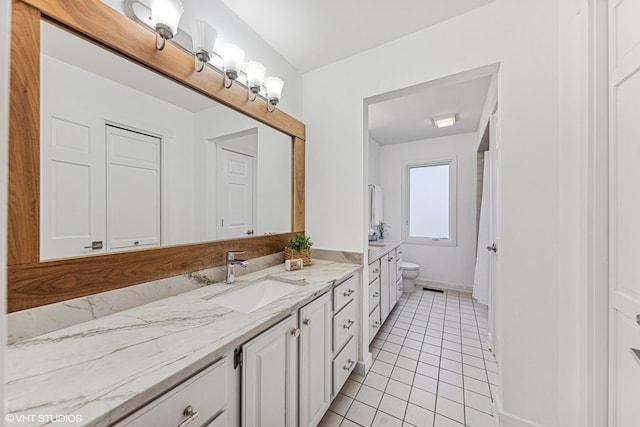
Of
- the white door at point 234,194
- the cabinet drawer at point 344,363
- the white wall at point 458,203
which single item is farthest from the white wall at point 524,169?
the white wall at point 458,203

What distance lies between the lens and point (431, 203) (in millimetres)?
4098

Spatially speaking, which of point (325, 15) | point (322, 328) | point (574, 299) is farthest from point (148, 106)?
point (574, 299)

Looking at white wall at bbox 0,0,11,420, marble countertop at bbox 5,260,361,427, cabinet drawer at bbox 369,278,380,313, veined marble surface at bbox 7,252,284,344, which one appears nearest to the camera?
white wall at bbox 0,0,11,420

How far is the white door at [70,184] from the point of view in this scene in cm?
84

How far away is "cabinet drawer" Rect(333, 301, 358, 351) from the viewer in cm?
151

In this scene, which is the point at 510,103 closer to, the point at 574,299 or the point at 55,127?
the point at 574,299

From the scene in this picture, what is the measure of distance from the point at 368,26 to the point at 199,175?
4.92ft

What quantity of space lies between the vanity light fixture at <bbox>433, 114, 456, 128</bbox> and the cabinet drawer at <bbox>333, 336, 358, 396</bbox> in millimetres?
2780

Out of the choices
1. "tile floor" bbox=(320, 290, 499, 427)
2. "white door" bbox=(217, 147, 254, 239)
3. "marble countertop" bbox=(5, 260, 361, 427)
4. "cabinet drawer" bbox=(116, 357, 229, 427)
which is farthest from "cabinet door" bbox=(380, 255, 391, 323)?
"cabinet drawer" bbox=(116, 357, 229, 427)

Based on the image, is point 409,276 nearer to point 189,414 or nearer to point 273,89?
point 273,89

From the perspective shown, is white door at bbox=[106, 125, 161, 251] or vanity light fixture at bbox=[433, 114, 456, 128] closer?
white door at bbox=[106, 125, 161, 251]

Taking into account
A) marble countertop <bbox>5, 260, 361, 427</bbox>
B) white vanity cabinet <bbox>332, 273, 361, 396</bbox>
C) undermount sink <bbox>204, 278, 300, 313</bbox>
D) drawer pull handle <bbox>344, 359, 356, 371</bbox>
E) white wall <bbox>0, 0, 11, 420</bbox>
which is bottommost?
drawer pull handle <bbox>344, 359, 356, 371</bbox>

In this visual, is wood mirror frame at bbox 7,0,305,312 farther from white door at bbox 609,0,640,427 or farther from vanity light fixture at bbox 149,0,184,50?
white door at bbox 609,0,640,427

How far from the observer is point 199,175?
4.49 ft
